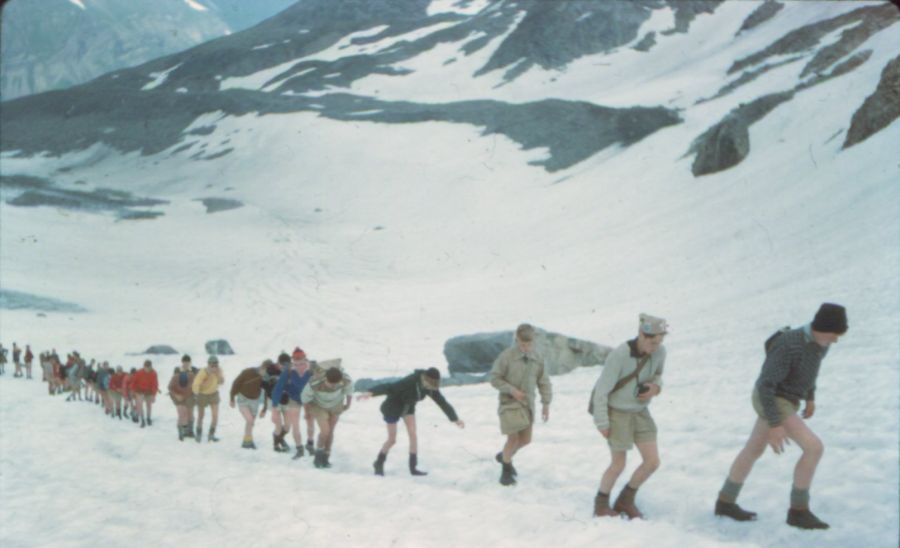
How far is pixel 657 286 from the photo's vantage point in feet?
76.0

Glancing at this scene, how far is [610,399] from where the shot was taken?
268 inches

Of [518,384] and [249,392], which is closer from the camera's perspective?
[518,384]

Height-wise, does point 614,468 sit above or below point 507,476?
above

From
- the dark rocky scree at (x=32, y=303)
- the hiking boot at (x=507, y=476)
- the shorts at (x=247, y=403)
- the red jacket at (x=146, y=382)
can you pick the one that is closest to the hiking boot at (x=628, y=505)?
the hiking boot at (x=507, y=476)

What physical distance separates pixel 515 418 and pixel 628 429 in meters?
1.88

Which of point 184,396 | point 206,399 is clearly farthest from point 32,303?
point 206,399

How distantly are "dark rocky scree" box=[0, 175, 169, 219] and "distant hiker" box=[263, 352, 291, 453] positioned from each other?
4347 cm

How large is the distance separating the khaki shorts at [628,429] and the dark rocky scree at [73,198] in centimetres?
5119

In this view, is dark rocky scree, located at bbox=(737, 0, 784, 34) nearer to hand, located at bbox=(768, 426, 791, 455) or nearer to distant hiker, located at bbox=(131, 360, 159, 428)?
distant hiker, located at bbox=(131, 360, 159, 428)

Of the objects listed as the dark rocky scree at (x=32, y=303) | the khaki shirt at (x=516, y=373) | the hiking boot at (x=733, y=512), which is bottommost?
the hiking boot at (x=733, y=512)

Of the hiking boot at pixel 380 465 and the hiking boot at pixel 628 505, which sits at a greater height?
the hiking boot at pixel 628 505

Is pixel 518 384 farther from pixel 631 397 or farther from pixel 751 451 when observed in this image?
pixel 751 451

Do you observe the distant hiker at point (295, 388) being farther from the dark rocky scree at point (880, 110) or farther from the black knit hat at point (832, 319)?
the dark rocky scree at point (880, 110)

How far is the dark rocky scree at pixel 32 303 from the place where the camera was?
33281 mm
